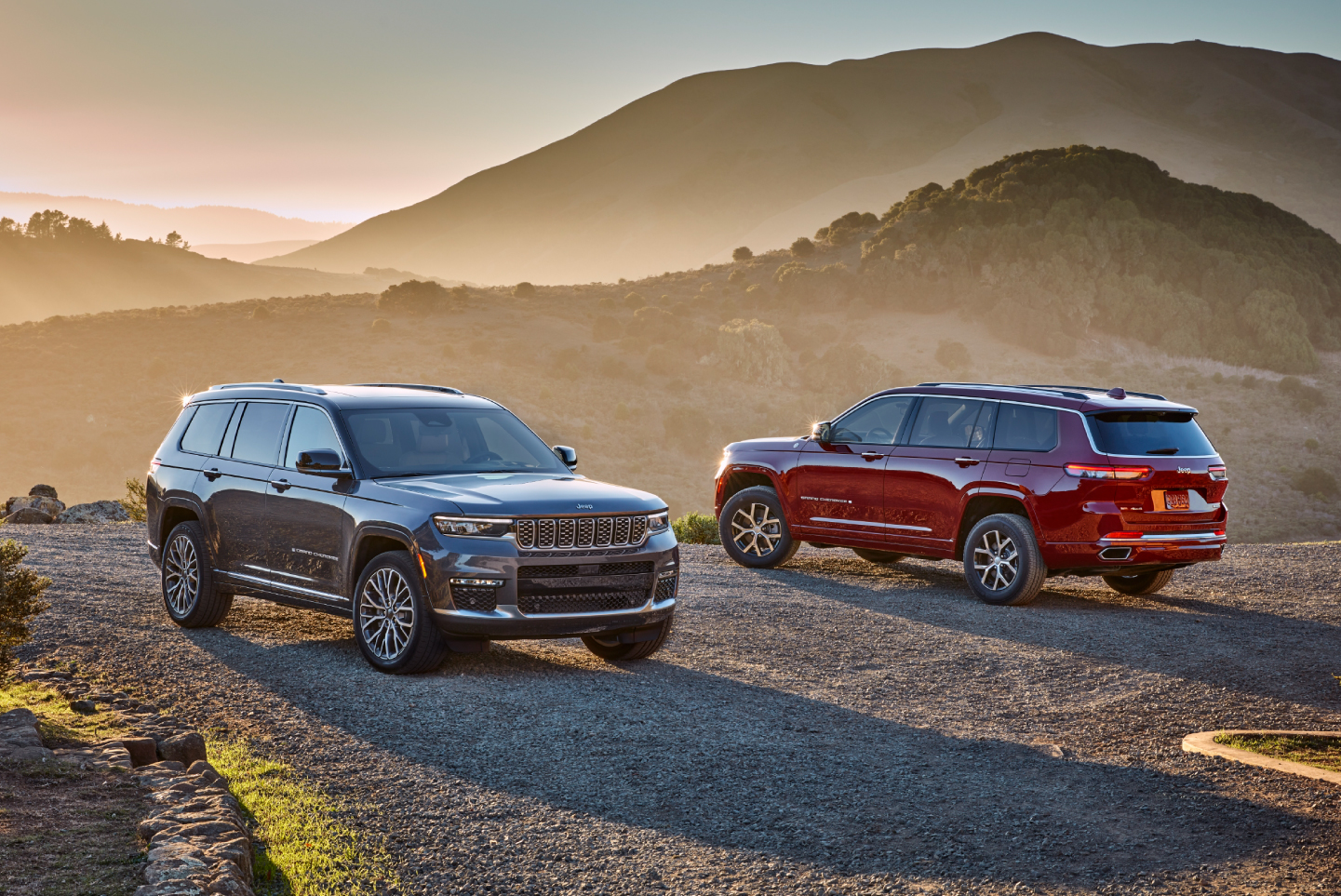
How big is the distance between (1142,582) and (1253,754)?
6.12m

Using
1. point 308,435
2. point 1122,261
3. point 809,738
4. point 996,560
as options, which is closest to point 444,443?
point 308,435

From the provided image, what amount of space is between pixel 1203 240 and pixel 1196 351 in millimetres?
10341

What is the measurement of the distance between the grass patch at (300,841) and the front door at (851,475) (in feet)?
24.7

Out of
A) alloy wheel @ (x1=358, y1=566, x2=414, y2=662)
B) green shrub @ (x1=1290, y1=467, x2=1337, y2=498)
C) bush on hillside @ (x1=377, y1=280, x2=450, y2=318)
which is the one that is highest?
bush on hillside @ (x1=377, y1=280, x2=450, y2=318)

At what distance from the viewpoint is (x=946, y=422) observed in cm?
1188

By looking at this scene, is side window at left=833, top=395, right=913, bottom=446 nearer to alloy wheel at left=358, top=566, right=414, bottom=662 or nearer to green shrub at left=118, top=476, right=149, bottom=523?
alloy wheel at left=358, top=566, right=414, bottom=662

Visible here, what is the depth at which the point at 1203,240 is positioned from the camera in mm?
73625

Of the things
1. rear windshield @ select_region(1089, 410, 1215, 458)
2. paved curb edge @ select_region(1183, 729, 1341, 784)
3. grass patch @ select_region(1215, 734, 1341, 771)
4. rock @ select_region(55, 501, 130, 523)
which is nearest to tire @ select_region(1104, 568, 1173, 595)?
rear windshield @ select_region(1089, 410, 1215, 458)

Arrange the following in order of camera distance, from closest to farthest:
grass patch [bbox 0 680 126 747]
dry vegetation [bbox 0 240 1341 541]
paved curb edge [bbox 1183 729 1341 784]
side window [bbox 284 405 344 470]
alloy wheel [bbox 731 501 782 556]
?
paved curb edge [bbox 1183 729 1341 784]
grass patch [bbox 0 680 126 747]
side window [bbox 284 405 344 470]
alloy wheel [bbox 731 501 782 556]
dry vegetation [bbox 0 240 1341 541]

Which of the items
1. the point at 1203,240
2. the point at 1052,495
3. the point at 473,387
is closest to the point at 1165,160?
the point at 1203,240

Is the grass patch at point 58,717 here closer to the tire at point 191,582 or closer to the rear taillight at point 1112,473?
the tire at point 191,582

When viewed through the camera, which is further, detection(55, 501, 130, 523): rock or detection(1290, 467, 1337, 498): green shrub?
detection(1290, 467, 1337, 498): green shrub

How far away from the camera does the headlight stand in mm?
7621

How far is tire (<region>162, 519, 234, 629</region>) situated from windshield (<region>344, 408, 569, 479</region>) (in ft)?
6.18
